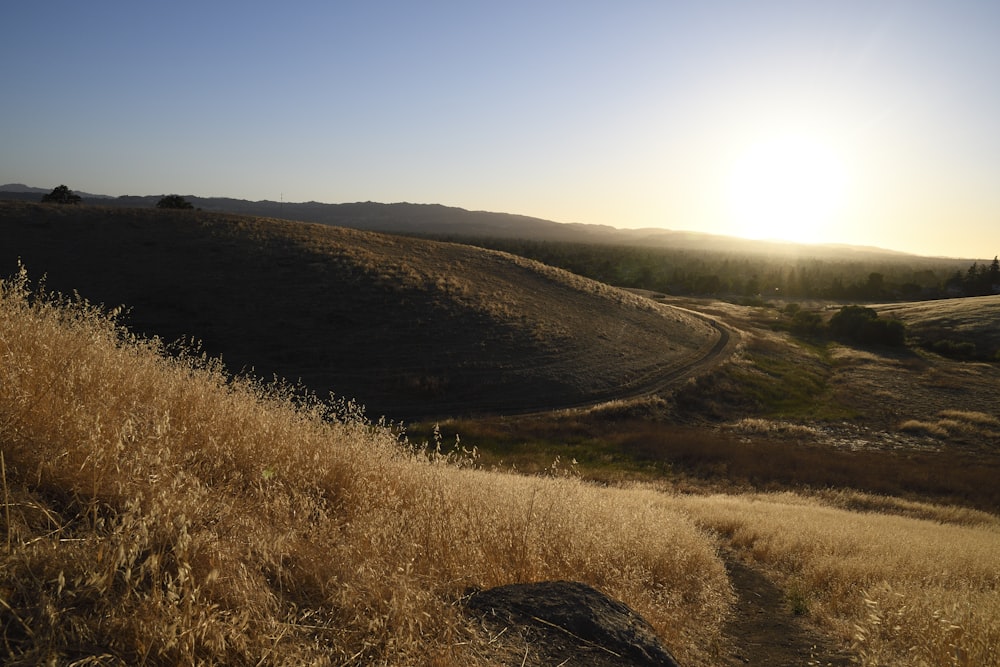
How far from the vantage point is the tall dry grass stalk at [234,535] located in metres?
2.68

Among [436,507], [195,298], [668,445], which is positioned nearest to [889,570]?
[436,507]

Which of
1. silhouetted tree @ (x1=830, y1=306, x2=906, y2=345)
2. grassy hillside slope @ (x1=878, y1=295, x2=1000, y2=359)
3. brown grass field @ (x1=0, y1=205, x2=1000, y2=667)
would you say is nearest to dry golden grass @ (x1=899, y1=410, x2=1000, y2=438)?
grassy hillside slope @ (x1=878, y1=295, x2=1000, y2=359)

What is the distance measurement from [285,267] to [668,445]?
3075cm

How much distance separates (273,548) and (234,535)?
0.87ft

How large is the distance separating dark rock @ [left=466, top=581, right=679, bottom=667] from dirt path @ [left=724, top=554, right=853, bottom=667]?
1.49 m

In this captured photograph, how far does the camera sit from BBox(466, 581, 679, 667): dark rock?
3.85 meters

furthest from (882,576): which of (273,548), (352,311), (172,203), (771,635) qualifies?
(172,203)

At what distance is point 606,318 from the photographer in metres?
50.7

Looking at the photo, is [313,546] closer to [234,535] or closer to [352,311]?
[234,535]

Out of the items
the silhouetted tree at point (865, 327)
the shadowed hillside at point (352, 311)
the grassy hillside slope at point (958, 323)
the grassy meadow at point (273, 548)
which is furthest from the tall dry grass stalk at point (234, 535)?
the grassy hillside slope at point (958, 323)

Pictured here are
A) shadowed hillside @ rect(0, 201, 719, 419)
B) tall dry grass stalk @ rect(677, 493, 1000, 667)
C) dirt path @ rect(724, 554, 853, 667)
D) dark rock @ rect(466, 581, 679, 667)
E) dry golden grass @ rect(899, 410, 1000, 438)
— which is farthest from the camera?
dry golden grass @ rect(899, 410, 1000, 438)

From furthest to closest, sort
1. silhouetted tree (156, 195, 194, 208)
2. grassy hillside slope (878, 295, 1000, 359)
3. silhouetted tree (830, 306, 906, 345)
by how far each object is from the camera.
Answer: silhouetted tree (156, 195, 194, 208)
silhouetted tree (830, 306, 906, 345)
grassy hillside slope (878, 295, 1000, 359)

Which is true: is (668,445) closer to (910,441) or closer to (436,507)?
(910,441)

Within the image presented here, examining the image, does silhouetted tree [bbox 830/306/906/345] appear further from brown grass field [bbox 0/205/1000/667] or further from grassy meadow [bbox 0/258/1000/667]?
grassy meadow [bbox 0/258/1000/667]
